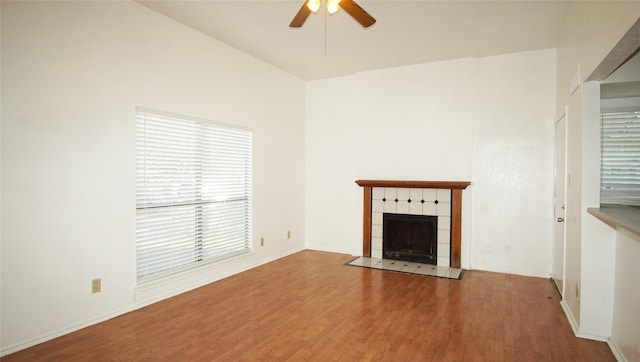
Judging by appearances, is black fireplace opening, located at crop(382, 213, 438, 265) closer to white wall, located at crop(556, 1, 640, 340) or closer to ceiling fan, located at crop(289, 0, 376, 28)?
white wall, located at crop(556, 1, 640, 340)

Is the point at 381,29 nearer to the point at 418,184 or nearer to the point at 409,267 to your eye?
the point at 418,184

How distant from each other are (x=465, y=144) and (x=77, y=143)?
464cm

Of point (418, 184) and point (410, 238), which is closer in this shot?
point (418, 184)

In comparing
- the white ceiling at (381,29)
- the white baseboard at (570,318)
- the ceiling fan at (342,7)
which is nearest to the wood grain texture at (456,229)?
the white baseboard at (570,318)

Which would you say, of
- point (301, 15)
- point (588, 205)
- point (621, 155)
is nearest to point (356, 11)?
point (301, 15)

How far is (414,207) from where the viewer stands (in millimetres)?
5430

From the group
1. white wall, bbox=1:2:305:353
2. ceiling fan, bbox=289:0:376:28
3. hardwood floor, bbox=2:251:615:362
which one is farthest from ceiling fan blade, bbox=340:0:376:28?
hardwood floor, bbox=2:251:615:362

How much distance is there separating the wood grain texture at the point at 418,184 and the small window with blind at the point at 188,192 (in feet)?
6.14

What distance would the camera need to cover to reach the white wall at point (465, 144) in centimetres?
474

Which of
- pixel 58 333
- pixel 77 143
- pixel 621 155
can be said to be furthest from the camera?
pixel 621 155

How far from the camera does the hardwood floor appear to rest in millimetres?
2664

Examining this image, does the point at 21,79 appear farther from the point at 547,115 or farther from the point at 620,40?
the point at 547,115

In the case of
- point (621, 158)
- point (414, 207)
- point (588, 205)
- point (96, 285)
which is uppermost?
point (621, 158)

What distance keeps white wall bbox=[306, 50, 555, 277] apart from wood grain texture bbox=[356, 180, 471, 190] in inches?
7.3
